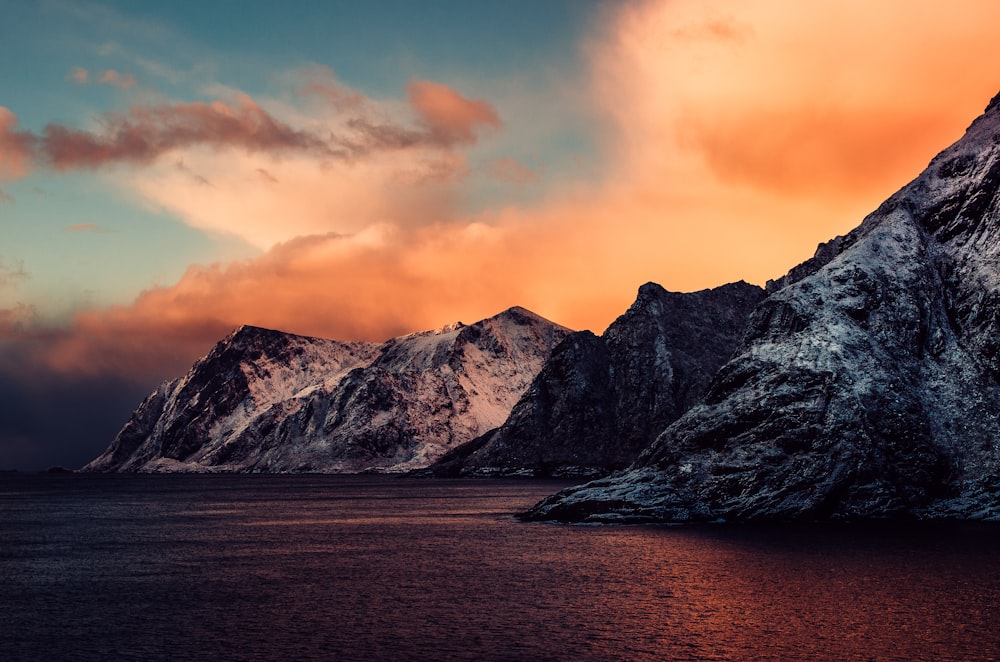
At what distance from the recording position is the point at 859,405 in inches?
4102

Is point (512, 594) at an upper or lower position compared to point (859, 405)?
lower

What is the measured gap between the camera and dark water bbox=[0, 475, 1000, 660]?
1612 inches

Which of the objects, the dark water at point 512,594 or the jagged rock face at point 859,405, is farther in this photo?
the jagged rock face at point 859,405

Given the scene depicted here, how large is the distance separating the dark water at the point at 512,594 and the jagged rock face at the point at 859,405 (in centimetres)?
918

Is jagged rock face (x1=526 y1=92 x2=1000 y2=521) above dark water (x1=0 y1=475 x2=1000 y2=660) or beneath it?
above

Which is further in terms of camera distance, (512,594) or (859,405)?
(859,405)

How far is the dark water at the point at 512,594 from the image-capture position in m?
40.9

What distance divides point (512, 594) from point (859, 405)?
208 feet

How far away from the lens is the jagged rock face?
100375 mm

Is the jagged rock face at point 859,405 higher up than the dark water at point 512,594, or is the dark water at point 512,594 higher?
the jagged rock face at point 859,405

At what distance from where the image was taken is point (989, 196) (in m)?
129

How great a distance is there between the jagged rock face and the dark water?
918 cm

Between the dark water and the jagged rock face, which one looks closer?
the dark water

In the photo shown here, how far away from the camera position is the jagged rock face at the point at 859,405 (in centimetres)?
10038
